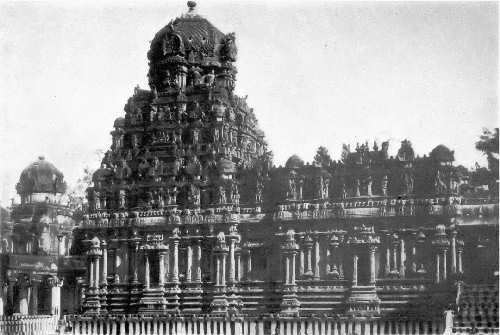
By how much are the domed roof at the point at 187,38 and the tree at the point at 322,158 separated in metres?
11.3

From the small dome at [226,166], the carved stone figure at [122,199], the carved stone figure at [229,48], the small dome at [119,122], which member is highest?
the carved stone figure at [229,48]

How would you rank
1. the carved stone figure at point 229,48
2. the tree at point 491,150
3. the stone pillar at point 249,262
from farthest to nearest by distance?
1. the carved stone figure at point 229,48
2. the stone pillar at point 249,262
3. the tree at point 491,150

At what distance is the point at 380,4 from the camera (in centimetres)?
3900

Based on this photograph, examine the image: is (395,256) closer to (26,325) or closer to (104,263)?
(104,263)

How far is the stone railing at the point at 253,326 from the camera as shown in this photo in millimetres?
37250

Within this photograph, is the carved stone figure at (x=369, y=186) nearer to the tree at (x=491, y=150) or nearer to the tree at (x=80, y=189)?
the tree at (x=491, y=150)

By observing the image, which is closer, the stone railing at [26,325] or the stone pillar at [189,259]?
the stone railing at [26,325]

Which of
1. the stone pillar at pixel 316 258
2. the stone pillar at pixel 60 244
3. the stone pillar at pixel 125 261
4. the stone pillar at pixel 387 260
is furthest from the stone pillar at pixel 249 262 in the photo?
the stone pillar at pixel 60 244

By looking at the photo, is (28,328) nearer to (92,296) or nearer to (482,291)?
(92,296)

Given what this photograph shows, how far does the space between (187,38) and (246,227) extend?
13543mm

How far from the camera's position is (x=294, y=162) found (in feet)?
166

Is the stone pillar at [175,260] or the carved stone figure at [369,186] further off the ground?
the carved stone figure at [369,186]

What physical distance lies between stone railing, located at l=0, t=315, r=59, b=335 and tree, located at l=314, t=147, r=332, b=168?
15.8m

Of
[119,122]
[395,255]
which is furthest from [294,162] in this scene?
[119,122]
